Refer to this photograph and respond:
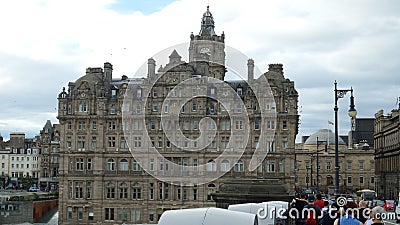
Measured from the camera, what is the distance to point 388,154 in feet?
344

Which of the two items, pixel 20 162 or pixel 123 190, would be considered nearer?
pixel 123 190

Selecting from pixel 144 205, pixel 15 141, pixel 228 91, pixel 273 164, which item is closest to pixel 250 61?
pixel 228 91

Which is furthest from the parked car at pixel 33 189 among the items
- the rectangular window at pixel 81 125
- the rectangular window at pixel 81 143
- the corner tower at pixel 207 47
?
the corner tower at pixel 207 47

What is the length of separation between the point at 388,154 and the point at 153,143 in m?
46.2

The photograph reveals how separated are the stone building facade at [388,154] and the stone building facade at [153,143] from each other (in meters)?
25.1

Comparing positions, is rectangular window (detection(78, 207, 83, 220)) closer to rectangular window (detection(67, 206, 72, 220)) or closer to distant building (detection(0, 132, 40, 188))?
rectangular window (detection(67, 206, 72, 220))

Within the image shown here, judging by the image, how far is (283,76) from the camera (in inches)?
3263

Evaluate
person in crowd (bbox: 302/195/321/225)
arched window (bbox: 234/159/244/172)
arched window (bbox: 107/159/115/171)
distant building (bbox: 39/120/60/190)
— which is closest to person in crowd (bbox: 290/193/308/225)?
person in crowd (bbox: 302/195/321/225)

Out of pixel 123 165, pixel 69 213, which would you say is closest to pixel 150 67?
pixel 123 165

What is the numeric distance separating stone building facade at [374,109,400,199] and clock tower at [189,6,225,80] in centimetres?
2931

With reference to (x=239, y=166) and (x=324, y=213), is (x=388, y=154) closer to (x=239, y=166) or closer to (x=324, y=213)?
(x=239, y=166)

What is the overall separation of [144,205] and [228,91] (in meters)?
18.9

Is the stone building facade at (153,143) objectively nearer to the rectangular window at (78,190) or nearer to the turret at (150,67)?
the rectangular window at (78,190)

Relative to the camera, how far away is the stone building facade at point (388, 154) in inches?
3809
